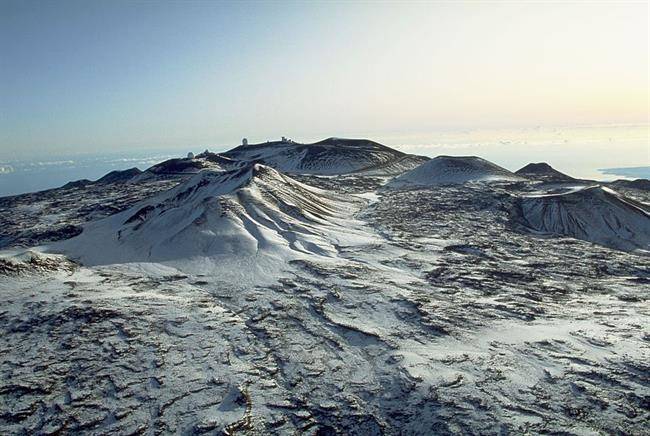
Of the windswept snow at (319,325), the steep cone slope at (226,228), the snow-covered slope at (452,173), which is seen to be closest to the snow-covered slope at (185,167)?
the snow-covered slope at (452,173)

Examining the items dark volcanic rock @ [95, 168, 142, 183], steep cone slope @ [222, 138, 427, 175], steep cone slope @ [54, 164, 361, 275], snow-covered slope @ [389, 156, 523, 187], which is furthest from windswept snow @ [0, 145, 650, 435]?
dark volcanic rock @ [95, 168, 142, 183]

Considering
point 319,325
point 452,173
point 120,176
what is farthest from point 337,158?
point 319,325

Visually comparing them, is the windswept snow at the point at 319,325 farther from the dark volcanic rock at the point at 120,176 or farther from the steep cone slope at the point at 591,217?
the dark volcanic rock at the point at 120,176

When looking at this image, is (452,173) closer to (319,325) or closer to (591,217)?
(591,217)

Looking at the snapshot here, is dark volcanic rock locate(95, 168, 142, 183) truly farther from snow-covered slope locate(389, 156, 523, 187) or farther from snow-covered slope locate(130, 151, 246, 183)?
snow-covered slope locate(389, 156, 523, 187)

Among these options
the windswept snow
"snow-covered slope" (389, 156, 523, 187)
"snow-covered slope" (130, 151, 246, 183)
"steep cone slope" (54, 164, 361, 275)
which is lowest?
the windswept snow

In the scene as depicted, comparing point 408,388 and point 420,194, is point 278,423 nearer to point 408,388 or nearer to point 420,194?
point 408,388

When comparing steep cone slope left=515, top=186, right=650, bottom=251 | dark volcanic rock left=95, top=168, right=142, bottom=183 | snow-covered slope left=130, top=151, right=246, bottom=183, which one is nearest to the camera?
steep cone slope left=515, top=186, right=650, bottom=251
